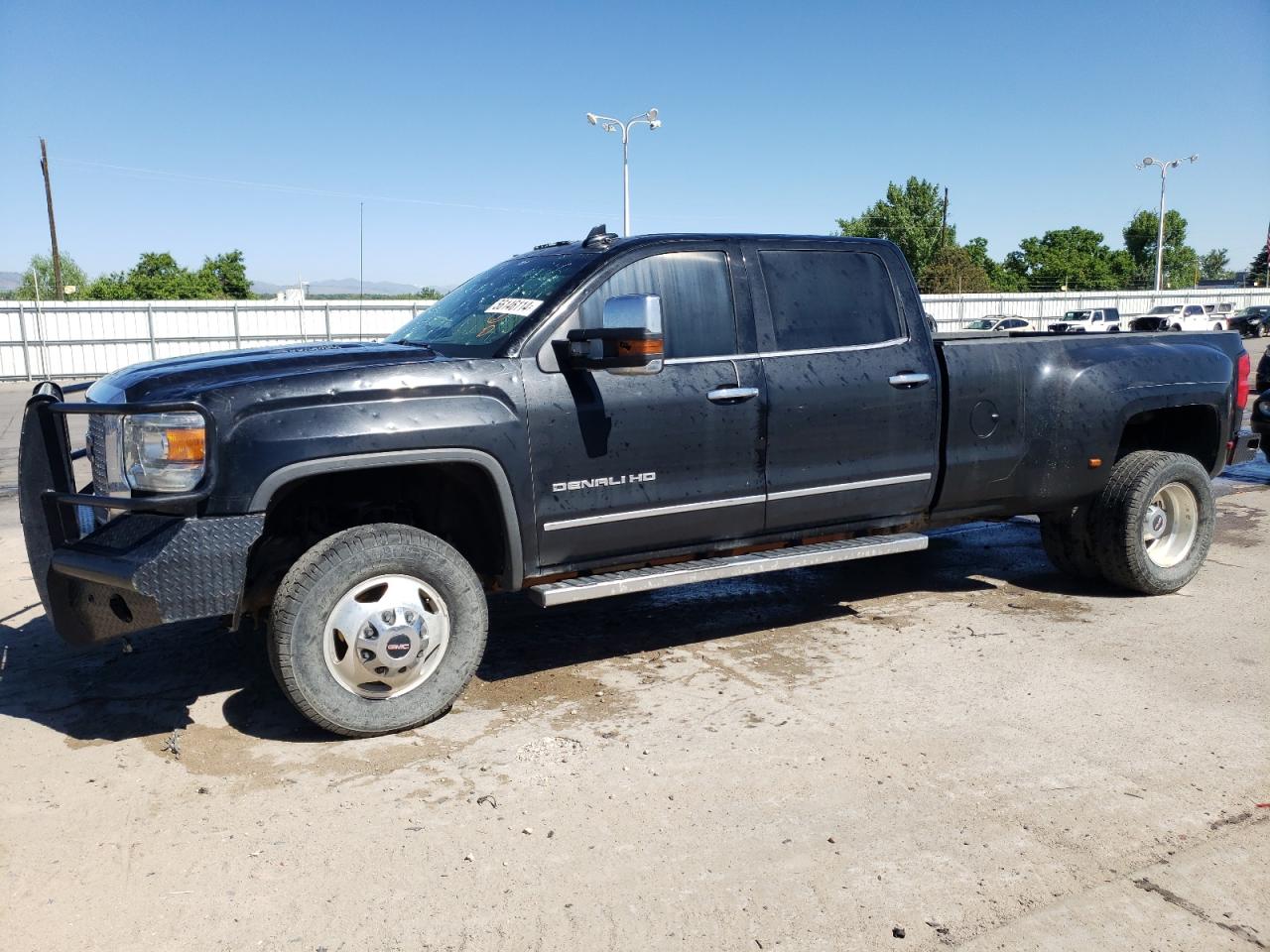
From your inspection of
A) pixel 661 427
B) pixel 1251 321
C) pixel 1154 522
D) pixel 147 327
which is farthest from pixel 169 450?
pixel 1251 321

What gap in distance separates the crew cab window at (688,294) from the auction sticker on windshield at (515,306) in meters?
0.28

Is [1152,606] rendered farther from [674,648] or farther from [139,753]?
[139,753]

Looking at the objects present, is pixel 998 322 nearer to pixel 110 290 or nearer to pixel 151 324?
→ pixel 151 324

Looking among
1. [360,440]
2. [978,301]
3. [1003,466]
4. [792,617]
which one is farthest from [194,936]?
[978,301]

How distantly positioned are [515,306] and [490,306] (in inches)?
10.2

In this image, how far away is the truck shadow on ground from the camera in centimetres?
427

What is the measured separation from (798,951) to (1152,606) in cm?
395

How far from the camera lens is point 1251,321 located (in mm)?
43250

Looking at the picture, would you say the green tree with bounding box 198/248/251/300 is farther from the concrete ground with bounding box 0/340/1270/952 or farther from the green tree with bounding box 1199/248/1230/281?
the green tree with bounding box 1199/248/1230/281

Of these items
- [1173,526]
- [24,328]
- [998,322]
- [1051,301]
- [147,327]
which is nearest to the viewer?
[1173,526]

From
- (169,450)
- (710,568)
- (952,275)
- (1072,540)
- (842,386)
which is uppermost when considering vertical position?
(952,275)

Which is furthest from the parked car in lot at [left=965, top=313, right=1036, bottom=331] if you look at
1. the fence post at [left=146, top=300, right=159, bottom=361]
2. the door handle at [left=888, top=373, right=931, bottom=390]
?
the door handle at [left=888, top=373, right=931, bottom=390]

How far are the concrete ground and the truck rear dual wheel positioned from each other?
397 mm

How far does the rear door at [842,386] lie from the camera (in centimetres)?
476
